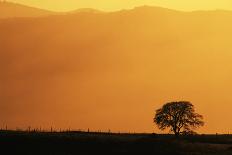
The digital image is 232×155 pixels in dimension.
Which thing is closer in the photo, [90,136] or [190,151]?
[190,151]

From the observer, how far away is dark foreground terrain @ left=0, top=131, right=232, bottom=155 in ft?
463

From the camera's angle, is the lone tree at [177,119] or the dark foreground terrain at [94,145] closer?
the dark foreground terrain at [94,145]

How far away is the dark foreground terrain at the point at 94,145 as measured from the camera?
141000mm

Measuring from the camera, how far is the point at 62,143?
147 m

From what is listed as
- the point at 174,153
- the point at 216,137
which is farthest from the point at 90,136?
the point at 216,137

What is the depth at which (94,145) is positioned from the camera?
14775cm

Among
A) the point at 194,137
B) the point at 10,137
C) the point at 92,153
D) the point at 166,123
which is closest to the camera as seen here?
the point at 92,153

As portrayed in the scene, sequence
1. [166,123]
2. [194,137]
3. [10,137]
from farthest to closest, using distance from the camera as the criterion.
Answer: [166,123], [194,137], [10,137]

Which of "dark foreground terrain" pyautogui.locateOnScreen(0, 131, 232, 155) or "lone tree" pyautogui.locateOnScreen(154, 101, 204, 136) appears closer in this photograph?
"dark foreground terrain" pyautogui.locateOnScreen(0, 131, 232, 155)

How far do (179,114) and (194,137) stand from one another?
45.7 feet

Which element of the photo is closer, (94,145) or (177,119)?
(94,145)

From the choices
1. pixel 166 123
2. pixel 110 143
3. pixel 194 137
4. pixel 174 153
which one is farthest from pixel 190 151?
pixel 166 123

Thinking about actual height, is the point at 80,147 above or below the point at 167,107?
below

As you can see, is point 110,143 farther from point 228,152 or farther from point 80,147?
point 228,152
